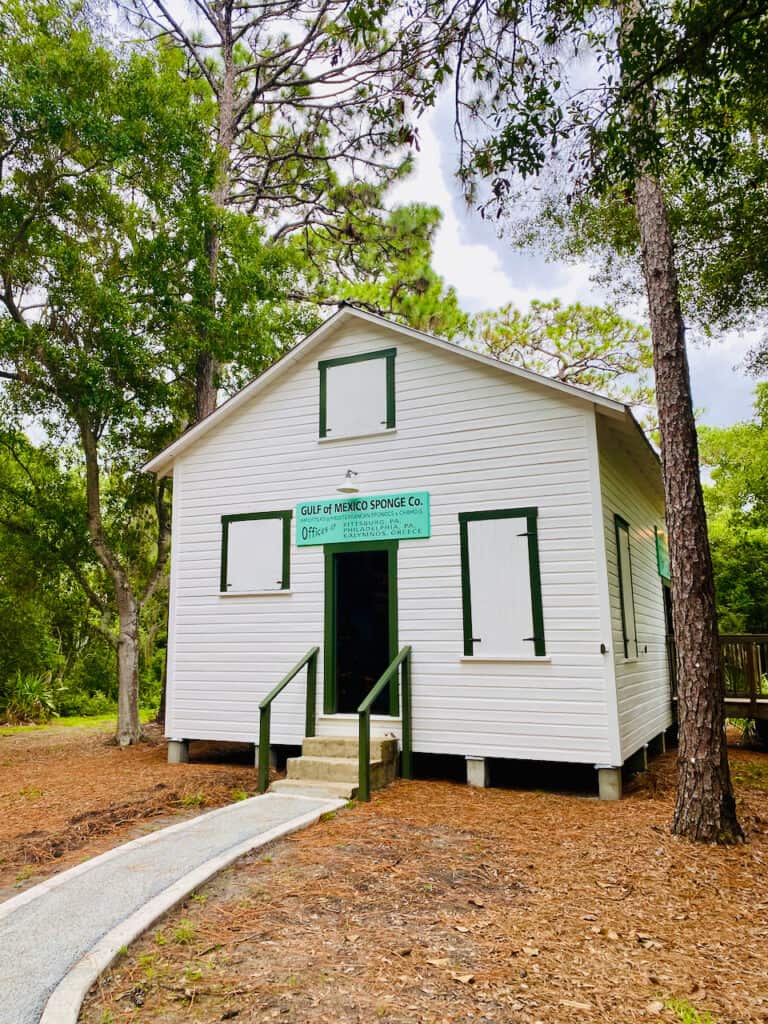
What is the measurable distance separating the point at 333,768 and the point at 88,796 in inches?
101

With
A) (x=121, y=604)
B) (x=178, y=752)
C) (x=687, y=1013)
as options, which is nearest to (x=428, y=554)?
(x=178, y=752)

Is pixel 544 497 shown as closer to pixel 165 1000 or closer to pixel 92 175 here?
pixel 165 1000

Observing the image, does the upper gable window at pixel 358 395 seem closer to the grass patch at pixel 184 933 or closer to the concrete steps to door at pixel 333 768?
the concrete steps to door at pixel 333 768

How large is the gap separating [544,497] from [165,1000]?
6.00m

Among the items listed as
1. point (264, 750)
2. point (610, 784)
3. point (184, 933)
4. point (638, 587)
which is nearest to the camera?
point (184, 933)

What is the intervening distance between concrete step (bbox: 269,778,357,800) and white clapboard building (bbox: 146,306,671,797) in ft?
3.60

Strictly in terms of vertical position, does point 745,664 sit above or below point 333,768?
above

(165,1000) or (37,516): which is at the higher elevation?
(37,516)

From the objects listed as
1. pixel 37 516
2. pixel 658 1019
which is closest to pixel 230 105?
pixel 37 516

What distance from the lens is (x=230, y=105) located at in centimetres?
1532

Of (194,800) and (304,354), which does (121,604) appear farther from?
(194,800)

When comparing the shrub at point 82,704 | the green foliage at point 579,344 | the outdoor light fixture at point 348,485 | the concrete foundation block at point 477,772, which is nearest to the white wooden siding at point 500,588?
the concrete foundation block at point 477,772

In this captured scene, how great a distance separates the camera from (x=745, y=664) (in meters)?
11.9

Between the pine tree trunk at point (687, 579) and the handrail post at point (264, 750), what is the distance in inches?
161
